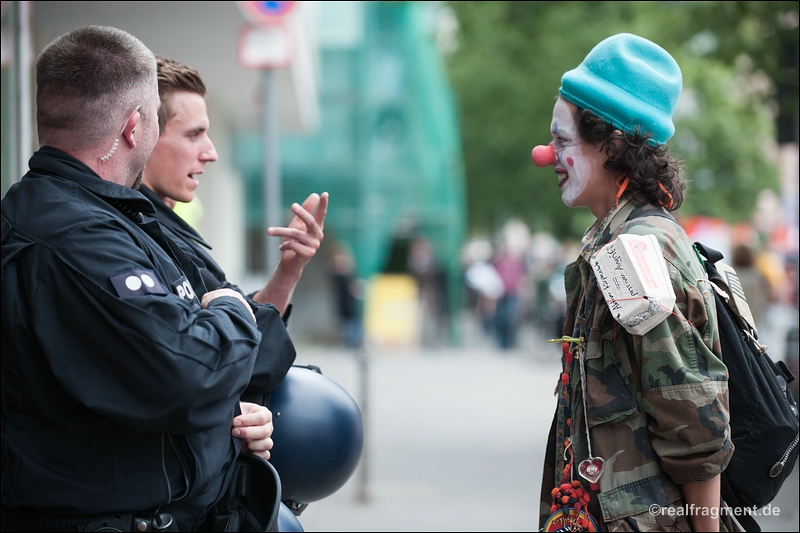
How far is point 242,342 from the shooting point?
6.96 ft

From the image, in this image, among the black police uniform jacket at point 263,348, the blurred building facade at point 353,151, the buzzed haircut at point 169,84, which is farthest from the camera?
the blurred building facade at point 353,151

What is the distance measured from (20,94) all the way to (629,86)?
3.18m

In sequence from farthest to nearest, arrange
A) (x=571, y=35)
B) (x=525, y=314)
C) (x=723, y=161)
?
(x=723, y=161) → (x=525, y=314) → (x=571, y=35)

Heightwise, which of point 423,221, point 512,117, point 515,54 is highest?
point 515,54

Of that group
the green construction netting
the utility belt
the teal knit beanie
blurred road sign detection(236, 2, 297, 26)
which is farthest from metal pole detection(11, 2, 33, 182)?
the green construction netting

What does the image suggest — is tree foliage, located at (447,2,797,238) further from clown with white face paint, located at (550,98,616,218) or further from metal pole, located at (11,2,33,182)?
clown with white face paint, located at (550,98,616,218)

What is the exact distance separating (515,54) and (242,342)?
16.3 m

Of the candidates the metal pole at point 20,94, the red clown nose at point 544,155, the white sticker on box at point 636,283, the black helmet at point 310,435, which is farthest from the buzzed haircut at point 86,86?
the metal pole at point 20,94

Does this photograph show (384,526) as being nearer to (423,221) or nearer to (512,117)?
(423,221)

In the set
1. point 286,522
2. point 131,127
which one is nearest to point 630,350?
point 286,522

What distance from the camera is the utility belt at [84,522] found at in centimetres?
204

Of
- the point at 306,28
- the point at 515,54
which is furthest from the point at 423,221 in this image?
the point at 306,28

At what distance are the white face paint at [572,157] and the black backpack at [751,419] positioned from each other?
49cm

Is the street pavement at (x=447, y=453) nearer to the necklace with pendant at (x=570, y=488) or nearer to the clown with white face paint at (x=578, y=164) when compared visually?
the necklace with pendant at (x=570, y=488)
